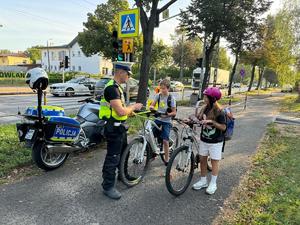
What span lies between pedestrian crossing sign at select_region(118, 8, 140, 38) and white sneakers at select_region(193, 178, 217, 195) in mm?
5842

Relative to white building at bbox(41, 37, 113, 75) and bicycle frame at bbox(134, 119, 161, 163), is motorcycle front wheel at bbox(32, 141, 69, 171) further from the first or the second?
white building at bbox(41, 37, 113, 75)

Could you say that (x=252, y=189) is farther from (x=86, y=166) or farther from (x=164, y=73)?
(x=164, y=73)

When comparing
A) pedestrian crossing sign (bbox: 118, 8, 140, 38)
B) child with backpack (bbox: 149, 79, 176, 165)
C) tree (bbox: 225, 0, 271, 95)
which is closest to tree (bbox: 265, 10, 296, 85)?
tree (bbox: 225, 0, 271, 95)

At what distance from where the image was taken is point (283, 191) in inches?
182

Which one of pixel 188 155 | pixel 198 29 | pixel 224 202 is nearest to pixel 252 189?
pixel 224 202

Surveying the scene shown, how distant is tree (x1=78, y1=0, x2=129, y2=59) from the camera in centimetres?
3434

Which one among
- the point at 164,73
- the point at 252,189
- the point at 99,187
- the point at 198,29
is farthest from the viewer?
the point at 164,73

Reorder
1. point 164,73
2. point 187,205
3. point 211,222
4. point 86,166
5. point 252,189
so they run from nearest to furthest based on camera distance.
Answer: point 211,222
point 187,205
point 252,189
point 86,166
point 164,73

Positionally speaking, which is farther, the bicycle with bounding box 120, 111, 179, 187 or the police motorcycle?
the police motorcycle

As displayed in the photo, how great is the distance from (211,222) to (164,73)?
181 ft

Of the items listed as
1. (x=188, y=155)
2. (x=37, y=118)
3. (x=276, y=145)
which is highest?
(x=37, y=118)

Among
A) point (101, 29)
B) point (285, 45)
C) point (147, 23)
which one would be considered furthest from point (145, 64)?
point (101, 29)

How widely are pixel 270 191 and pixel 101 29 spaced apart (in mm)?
33566

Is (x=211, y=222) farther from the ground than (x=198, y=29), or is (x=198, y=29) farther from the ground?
(x=198, y=29)
